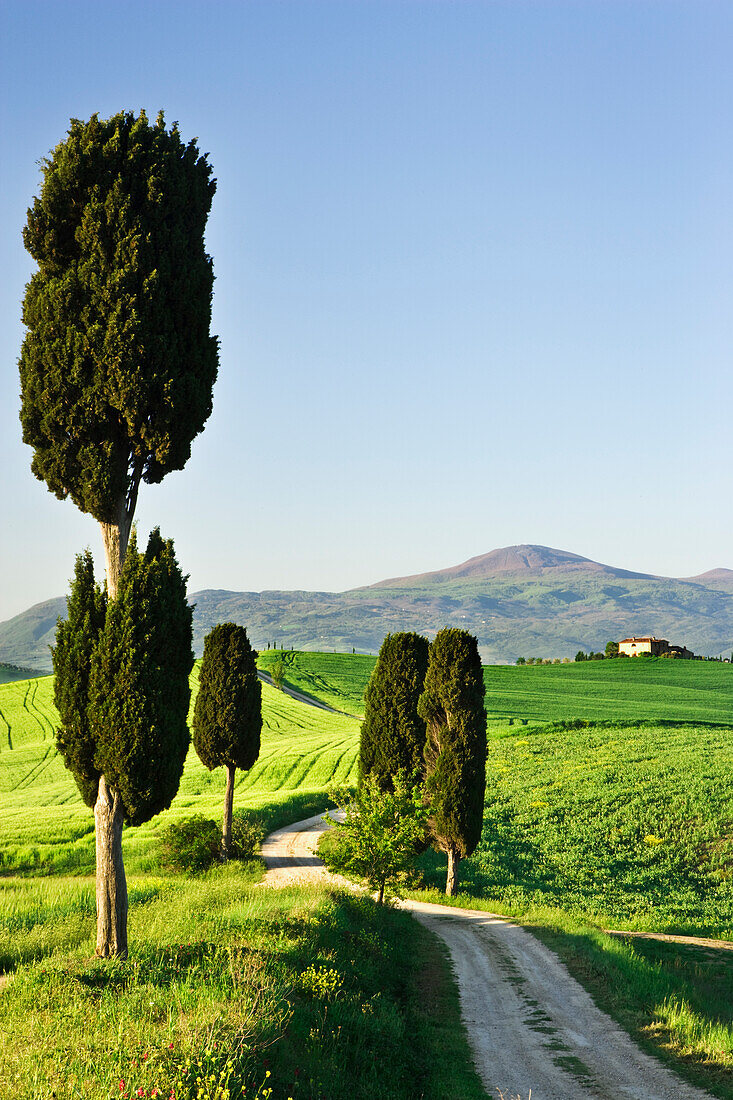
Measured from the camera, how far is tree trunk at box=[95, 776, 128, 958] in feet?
38.9

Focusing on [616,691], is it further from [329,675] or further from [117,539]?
[117,539]

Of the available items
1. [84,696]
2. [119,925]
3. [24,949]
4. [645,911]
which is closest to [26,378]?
[84,696]

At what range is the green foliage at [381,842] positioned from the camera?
21625 mm

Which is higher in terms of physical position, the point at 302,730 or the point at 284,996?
the point at 284,996

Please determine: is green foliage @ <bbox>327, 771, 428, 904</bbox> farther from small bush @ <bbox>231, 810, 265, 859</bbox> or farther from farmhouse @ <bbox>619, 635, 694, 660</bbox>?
farmhouse @ <bbox>619, 635, 694, 660</bbox>

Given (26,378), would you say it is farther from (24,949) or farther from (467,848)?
(467,848)

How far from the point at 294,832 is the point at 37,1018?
95.6 feet

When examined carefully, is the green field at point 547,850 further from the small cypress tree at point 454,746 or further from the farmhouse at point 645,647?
the farmhouse at point 645,647

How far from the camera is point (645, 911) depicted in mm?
26969

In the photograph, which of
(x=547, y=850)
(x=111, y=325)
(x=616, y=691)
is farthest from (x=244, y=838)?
(x=616, y=691)

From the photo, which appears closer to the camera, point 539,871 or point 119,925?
point 119,925

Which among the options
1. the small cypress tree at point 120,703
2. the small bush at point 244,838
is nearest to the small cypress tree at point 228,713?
the small bush at point 244,838

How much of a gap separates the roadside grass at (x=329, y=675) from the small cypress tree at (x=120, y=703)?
257 feet

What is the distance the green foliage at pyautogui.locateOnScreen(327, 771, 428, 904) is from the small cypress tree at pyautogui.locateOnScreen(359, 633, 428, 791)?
7453 millimetres
